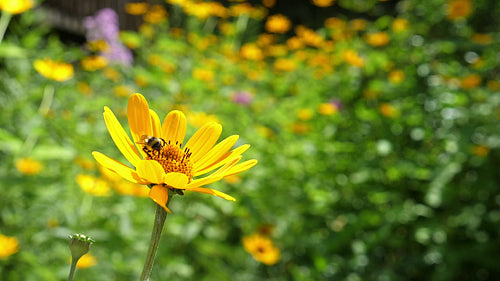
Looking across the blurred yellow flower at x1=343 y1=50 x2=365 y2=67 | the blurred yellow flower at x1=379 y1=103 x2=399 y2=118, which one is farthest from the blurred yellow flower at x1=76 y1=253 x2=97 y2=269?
the blurred yellow flower at x1=343 y1=50 x2=365 y2=67

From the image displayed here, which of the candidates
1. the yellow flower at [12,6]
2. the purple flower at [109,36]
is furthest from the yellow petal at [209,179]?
the purple flower at [109,36]

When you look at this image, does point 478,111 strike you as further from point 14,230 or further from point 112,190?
point 14,230

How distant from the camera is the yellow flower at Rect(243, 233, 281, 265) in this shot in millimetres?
1784

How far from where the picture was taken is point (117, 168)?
1.51 feet

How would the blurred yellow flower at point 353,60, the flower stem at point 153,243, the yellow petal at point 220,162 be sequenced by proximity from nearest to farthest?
the flower stem at point 153,243 < the yellow petal at point 220,162 < the blurred yellow flower at point 353,60

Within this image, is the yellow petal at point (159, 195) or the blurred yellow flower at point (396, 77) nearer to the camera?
the yellow petal at point (159, 195)

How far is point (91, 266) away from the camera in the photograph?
149 centimetres

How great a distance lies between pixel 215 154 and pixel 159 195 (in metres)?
0.11

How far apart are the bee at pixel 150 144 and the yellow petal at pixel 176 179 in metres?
0.11

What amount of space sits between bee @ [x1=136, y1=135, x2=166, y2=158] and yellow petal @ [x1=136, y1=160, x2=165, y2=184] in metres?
0.10

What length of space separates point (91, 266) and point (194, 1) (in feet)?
7.47

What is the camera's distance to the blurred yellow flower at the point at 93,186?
1.73m

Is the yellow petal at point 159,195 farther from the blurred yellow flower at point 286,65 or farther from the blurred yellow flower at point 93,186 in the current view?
the blurred yellow flower at point 286,65

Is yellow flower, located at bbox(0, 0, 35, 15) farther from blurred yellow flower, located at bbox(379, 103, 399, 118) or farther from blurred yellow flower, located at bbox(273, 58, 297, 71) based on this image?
blurred yellow flower, located at bbox(273, 58, 297, 71)
